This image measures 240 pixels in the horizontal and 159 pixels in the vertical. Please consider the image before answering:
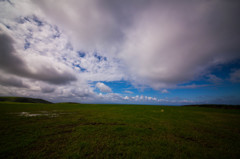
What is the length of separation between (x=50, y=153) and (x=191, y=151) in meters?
11.6

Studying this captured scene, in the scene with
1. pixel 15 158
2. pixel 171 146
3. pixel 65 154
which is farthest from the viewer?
pixel 171 146

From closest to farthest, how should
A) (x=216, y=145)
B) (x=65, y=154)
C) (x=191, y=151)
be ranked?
(x=65, y=154), (x=191, y=151), (x=216, y=145)

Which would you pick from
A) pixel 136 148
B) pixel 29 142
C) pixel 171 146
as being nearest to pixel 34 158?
pixel 29 142

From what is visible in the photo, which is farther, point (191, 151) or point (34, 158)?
point (191, 151)

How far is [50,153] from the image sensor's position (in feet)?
21.1

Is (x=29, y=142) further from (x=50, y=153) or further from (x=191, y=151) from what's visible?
(x=191, y=151)

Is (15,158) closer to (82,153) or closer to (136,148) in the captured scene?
(82,153)

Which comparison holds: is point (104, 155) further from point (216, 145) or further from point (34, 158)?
point (216, 145)

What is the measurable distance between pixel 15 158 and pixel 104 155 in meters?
6.29

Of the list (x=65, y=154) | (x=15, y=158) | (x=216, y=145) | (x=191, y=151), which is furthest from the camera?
(x=216, y=145)

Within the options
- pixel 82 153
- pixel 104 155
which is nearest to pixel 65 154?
pixel 82 153

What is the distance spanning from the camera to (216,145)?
836 cm

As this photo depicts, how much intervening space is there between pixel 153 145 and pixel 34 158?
31.3 feet

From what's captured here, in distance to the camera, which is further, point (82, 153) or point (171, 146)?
point (171, 146)
